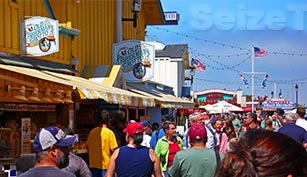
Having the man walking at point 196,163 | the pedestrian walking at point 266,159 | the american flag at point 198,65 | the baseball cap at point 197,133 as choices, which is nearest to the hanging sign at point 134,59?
the baseball cap at point 197,133

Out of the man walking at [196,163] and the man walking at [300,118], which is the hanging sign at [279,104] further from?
the man walking at [196,163]

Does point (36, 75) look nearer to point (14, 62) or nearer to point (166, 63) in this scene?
point (14, 62)

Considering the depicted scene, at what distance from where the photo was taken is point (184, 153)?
5574mm

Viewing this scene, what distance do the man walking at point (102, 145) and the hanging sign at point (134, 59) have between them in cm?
768

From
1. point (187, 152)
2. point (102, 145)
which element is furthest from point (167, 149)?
point (187, 152)

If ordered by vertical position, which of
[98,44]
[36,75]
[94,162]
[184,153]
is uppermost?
[98,44]

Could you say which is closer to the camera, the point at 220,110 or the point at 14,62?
the point at 14,62

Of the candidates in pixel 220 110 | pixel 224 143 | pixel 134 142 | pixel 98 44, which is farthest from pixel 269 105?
pixel 134 142

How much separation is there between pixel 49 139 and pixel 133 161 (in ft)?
6.75

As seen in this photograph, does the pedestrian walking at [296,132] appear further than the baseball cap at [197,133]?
Yes

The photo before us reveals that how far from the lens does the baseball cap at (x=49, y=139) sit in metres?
4.03

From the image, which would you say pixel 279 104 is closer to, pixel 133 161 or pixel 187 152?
pixel 133 161

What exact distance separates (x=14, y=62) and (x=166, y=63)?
23010 mm

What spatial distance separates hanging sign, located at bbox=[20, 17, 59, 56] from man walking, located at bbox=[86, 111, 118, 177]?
2.85 m
